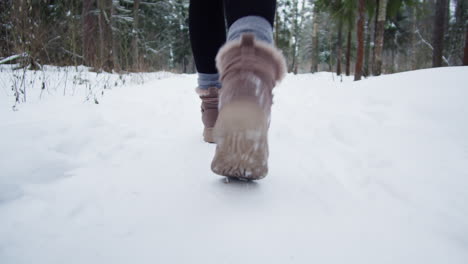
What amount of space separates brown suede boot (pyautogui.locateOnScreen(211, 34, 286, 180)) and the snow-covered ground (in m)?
0.07

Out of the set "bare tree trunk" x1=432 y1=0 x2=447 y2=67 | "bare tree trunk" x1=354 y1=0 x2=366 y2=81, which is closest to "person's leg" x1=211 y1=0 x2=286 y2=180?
"bare tree trunk" x1=354 y1=0 x2=366 y2=81

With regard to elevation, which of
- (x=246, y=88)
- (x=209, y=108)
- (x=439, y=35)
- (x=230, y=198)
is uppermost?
(x=439, y=35)

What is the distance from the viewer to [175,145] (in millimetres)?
946

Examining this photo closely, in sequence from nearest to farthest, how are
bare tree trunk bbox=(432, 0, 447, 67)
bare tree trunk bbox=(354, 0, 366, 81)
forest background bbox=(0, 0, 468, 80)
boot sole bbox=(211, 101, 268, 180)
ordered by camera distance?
boot sole bbox=(211, 101, 268, 180) < forest background bbox=(0, 0, 468, 80) < bare tree trunk bbox=(354, 0, 366, 81) < bare tree trunk bbox=(432, 0, 447, 67)

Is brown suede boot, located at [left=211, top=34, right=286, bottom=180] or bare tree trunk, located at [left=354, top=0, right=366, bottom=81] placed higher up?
bare tree trunk, located at [left=354, top=0, right=366, bottom=81]

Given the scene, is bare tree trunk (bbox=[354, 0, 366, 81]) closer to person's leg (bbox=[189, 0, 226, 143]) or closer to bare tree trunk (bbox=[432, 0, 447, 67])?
bare tree trunk (bbox=[432, 0, 447, 67])

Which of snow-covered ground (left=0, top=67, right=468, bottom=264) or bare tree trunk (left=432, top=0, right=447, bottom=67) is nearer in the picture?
snow-covered ground (left=0, top=67, right=468, bottom=264)

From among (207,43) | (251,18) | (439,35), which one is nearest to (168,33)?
(439,35)

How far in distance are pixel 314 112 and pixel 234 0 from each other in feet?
3.76

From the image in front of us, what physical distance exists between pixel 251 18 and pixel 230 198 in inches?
17.1

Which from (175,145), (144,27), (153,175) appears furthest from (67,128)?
(144,27)

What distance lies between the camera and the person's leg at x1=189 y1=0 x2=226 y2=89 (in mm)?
872

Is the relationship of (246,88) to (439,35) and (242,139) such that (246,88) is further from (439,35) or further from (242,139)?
(439,35)

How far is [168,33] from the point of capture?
17.7 meters
